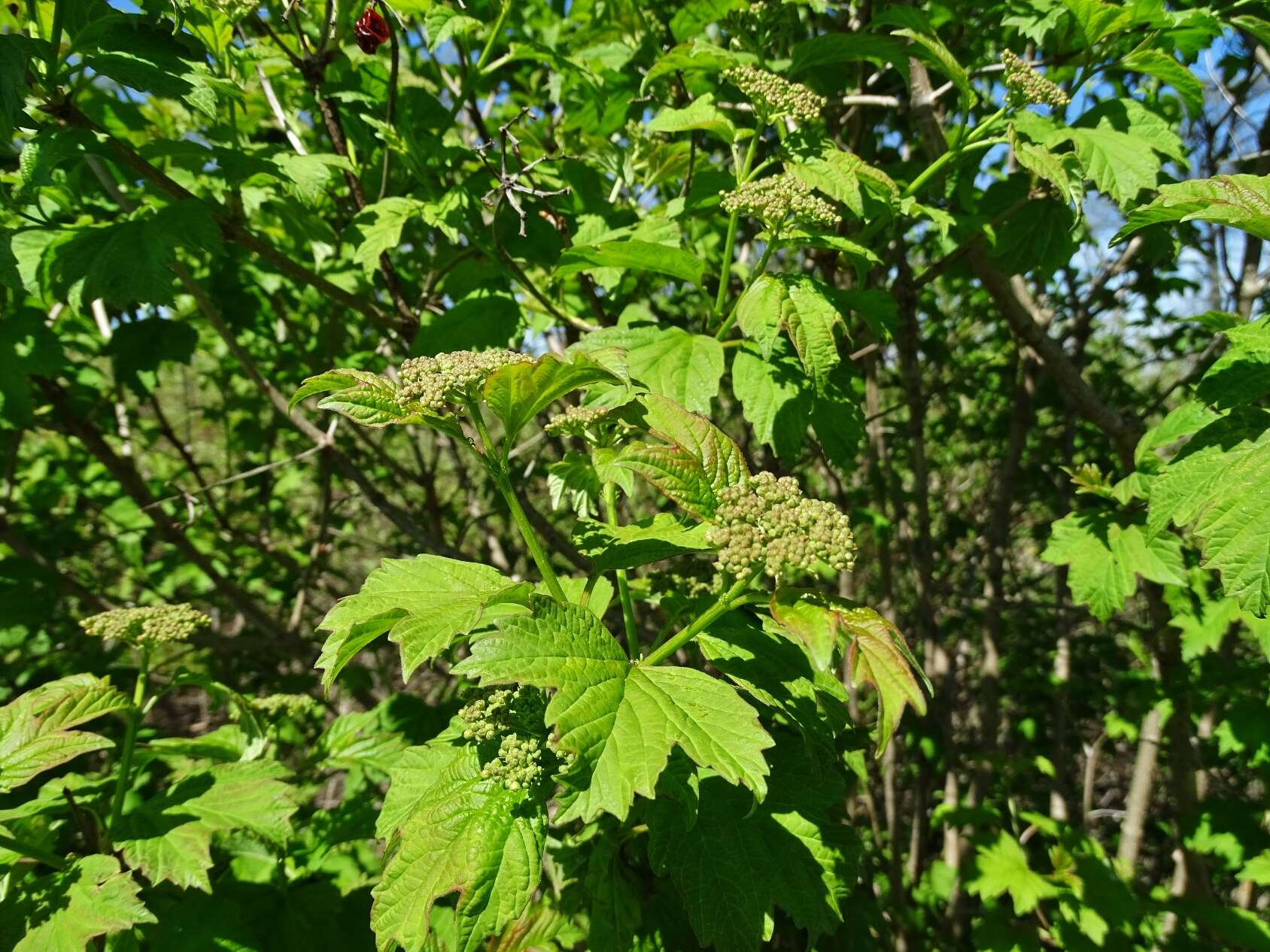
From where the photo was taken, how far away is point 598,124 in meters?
3.03

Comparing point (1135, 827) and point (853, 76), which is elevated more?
point (853, 76)

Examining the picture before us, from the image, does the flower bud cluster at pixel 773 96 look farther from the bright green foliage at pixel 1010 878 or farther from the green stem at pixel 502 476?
the bright green foliage at pixel 1010 878

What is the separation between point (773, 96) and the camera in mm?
2139

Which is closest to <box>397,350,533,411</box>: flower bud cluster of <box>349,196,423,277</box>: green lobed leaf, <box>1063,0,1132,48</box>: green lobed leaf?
<box>349,196,423,277</box>: green lobed leaf

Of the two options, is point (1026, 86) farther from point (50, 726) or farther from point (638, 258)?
point (50, 726)

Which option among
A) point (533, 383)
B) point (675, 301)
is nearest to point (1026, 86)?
point (533, 383)

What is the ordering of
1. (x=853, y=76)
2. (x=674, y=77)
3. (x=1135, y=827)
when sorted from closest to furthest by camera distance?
1. (x=674, y=77)
2. (x=853, y=76)
3. (x=1135, y=827)

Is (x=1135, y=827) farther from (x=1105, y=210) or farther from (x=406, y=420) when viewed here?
(x=1105, y=210)

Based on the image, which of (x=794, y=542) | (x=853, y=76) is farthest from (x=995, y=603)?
(x=794, y=542)

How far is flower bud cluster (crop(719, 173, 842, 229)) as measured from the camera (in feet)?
6.48

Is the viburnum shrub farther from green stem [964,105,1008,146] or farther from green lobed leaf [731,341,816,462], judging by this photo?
green stem [964,105,1008,146]

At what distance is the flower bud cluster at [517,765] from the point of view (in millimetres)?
1497

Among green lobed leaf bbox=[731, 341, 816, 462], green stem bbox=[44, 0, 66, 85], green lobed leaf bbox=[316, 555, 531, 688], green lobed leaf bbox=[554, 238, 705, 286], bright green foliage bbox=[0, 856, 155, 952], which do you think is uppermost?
green stem bbox=[44, 0, 66, 85]

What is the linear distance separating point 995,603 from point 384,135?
365 cm
